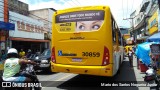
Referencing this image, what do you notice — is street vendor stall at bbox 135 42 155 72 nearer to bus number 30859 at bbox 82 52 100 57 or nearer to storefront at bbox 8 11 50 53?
bus number 30859 at bbox 82 52 100 57

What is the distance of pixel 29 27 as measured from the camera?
1286 inches

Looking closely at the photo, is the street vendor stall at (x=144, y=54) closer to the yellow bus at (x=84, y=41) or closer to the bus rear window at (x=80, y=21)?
the yellow bus at (x=84, y=41)

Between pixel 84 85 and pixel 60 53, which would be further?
pixel 84 85

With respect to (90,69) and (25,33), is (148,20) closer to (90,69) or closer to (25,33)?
(25,33)

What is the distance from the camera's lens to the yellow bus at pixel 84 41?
29.0 ft

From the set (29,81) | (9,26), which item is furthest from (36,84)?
(9,26)

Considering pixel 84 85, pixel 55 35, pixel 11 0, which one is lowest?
pixel 84 85

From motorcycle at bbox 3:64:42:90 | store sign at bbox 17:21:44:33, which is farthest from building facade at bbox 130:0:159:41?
motorcycle at bbox 3:64:42:90

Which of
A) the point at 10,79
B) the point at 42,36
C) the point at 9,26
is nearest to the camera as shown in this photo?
the point at 10,79

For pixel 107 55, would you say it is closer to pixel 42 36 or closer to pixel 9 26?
pixel 9 26

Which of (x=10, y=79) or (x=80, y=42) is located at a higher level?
(x=80, y=42)

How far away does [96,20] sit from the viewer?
9.03m

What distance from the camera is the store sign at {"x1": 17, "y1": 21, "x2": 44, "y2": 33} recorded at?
29.3 meters

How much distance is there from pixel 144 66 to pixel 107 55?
7472 millimetres
